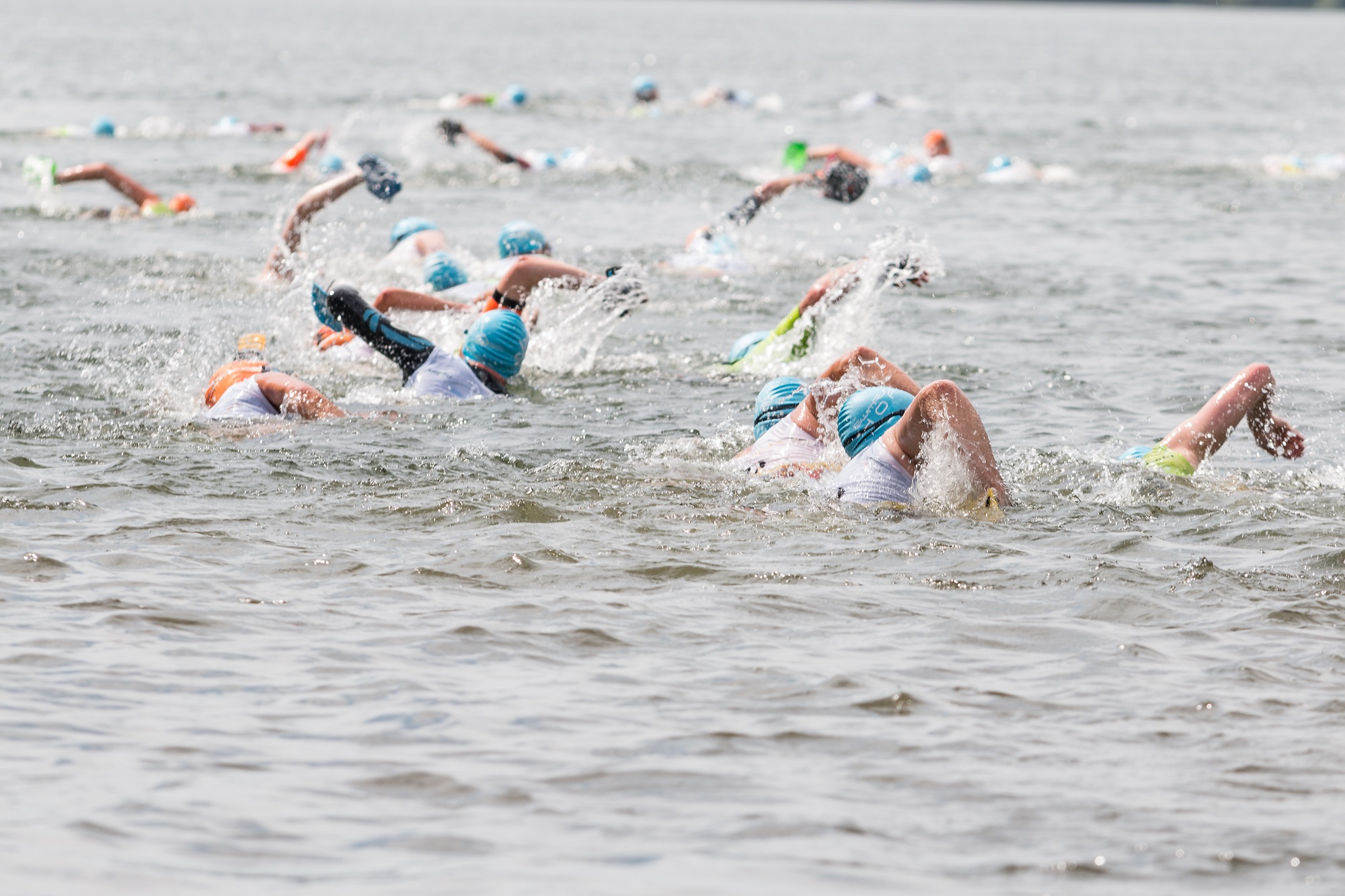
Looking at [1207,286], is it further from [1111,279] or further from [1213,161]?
[1213,161]

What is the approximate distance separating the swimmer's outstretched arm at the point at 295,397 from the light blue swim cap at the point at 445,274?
3745 millimetres

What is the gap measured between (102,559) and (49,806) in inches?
94.9

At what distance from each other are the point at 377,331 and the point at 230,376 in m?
0.93

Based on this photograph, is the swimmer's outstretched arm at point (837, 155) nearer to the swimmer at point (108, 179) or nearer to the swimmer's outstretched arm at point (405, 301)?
the swimmer's outstretched arm at point (405, 301)

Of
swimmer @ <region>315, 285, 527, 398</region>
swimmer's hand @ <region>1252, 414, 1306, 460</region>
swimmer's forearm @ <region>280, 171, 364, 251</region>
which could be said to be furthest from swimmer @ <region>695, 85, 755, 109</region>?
swimmer's hand @ <region>1252, 414, 1306, 460</region>

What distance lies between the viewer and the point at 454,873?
Answer: 426cm

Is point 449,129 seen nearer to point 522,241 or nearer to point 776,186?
point 776,186

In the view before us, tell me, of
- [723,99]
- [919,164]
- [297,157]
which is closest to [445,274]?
[297,157]

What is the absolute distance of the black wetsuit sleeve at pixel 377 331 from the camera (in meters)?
9.85

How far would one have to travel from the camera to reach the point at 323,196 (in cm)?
1417

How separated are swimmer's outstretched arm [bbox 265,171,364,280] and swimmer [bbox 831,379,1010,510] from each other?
703 cm

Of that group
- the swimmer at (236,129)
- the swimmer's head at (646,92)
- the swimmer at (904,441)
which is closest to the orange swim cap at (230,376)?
the swimmer at (904,441)

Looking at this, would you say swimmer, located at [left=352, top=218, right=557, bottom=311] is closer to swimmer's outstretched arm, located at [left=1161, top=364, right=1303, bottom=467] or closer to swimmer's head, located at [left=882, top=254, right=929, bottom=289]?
swimmer's head, located at [left=882, top=254, right=929, bottom=289]

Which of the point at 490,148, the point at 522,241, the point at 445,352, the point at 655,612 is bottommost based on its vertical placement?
the point at 655,612
